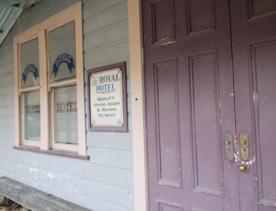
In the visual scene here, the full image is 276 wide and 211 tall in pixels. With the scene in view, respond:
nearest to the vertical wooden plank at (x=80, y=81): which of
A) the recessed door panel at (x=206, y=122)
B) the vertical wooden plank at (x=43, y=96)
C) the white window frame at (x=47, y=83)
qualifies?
the white window frame at (x=47, y=83)

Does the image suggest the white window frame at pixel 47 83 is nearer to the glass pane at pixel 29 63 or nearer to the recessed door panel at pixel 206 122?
the glass pane at pixel 29 63

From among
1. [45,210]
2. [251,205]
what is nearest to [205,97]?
[251,205]

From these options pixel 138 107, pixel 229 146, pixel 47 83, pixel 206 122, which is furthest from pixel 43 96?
pixel 229 146

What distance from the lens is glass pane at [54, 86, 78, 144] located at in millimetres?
3904

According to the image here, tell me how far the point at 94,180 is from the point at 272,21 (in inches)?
88.1

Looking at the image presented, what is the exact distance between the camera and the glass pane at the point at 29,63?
4617 millimetres

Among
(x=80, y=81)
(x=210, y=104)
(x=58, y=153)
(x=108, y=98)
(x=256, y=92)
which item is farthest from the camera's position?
(x=58, y=153)

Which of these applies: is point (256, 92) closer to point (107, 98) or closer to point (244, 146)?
point (244, 146)

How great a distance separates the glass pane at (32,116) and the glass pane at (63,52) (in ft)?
2.03

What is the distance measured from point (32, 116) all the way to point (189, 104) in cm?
289

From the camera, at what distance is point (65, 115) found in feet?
13.4

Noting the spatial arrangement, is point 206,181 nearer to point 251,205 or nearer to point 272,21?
point 251,205

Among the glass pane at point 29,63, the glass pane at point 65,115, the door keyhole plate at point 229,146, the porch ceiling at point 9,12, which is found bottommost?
the door keyhole plate at point 229,146

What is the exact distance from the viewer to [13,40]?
16.9ft
